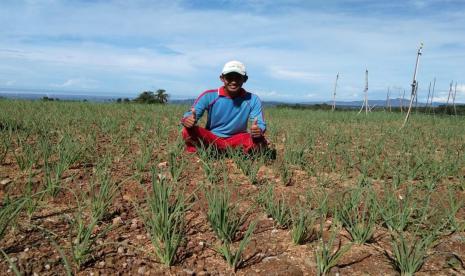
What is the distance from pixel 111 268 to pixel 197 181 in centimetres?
122

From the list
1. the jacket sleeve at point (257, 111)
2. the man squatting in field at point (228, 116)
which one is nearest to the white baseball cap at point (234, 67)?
the man squatting in field at point (228, 116)

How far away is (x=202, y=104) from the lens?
11.5 feet

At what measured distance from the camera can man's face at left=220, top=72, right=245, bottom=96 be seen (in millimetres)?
3355

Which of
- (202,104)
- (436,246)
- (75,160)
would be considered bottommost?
(436,246)

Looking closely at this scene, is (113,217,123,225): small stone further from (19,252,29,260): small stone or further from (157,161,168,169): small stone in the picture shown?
(157,161,168,169): small stone

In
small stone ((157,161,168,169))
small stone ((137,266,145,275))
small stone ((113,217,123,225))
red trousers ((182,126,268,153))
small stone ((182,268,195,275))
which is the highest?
red trousers ((182,126,268,153))

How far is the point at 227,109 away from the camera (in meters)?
3.58

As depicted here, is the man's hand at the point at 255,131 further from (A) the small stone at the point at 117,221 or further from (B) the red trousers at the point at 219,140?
(A) the small stone at the point at 117,221

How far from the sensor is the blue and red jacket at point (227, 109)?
3529 millimetres

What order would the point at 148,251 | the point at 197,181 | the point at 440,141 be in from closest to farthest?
the point at 148,251 → the point at 197,181 → the point at 440,141

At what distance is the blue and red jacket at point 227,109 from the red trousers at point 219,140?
0.41 ft

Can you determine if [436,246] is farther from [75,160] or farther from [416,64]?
[416,64]

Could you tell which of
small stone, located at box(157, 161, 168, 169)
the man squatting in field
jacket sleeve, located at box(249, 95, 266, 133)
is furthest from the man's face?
small stone, located at box(157, 161, 168, 169)

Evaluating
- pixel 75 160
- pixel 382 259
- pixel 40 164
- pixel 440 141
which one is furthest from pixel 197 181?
pixel 440 141
